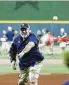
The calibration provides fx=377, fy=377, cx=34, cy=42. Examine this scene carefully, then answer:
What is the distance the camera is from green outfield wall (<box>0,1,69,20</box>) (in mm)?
35250

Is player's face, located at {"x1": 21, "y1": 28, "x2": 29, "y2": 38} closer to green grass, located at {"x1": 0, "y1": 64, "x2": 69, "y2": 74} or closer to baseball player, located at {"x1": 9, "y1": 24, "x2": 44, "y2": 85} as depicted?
baseball player, located at {"x1": 9, "y1": 24, "x2": 44, "y2": 85}

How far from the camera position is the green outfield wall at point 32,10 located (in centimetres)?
3525

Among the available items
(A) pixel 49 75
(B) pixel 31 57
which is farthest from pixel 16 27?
(B) pixel 31 57

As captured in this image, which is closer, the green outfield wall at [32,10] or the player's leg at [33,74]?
the player's leg at [33,74]

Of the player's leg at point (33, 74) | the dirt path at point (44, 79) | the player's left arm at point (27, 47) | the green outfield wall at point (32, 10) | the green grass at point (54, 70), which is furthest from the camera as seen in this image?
the green outfield wall at point (32, 10)

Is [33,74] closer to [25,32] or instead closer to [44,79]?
[25,32]

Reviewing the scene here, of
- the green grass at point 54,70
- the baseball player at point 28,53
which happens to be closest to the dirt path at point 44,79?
the green grass at point 54,70

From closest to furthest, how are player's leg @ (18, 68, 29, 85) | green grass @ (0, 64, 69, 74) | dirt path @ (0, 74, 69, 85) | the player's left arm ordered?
1. the player's left arm
2. player's leg @ (18, 68, 29, 85)
3. dirt path @ (0, 74, 69, 85)
4. green grass @ (0, 64, 69, 74)

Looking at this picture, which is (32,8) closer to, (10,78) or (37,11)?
(37,11)

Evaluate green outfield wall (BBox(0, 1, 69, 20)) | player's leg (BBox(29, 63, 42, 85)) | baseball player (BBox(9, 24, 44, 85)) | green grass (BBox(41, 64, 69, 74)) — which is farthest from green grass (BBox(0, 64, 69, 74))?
green outfield wall (BBox(0, 1, 69, 20))

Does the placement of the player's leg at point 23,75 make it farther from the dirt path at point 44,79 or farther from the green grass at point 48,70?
the green grass at point 48,70

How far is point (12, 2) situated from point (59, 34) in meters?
7.66

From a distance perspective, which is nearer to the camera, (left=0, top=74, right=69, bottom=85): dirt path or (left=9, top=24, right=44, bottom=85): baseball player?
(left=9, top=24, right=44, bottom=85): baseball player

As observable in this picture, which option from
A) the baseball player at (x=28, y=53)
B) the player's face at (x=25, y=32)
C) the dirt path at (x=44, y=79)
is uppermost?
the player's face at (x=25, y=32)
